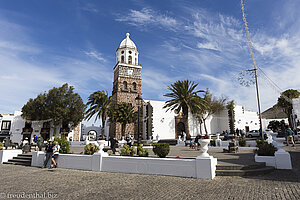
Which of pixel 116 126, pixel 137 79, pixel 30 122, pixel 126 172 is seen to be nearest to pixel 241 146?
pixel 126 172

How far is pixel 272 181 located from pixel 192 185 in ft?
8.76

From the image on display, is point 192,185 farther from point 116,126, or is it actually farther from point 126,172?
point 116,126

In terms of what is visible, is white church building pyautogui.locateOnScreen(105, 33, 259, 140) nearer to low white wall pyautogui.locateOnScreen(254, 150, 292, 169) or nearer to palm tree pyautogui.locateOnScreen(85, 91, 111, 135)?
palm tree pyautogui.locateOnScreen(85, 91, 111, 135)

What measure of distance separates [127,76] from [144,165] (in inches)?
1078

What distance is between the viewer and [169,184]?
593 cm

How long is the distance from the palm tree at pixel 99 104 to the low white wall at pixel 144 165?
18177mm

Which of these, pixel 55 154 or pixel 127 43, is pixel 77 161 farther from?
pixel 127 43

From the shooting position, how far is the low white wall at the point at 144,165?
259 inches

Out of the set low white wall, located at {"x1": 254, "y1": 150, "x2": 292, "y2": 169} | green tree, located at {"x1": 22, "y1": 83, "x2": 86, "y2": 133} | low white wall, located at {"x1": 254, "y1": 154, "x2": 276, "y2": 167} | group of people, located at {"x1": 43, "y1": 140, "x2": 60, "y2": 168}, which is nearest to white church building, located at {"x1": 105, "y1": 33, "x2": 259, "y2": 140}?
green tree, located at {"x1": 22, "y1": 83, "x2": 86, "y2": 133}

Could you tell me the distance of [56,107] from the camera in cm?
2745

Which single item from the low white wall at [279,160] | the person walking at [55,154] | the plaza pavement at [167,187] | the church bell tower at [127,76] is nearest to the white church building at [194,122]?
the church bell tower at [127,76]

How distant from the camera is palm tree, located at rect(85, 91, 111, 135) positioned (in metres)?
27.8

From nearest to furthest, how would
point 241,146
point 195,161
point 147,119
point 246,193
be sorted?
point 246,193 → point 195,161 → point 241,146 → point 147,119

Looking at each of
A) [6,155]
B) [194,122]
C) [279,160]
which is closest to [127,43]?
[194,122]
